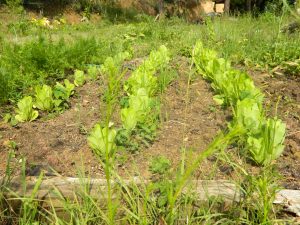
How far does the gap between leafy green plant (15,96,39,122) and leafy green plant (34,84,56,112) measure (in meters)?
0.10

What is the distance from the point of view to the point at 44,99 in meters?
2.83

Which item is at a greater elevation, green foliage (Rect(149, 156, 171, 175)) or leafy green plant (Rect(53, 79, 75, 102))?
leafy green plant (Rect(53, 79, 75, 102))

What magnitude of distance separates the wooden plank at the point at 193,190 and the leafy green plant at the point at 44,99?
1.14m

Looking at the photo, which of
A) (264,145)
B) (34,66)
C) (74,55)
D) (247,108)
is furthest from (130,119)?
(74,55)

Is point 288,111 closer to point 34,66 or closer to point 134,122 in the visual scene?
point 134,122

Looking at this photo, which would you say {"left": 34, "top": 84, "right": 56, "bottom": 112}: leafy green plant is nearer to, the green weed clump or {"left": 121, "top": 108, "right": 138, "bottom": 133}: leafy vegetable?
the green weed clump

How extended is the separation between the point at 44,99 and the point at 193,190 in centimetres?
164

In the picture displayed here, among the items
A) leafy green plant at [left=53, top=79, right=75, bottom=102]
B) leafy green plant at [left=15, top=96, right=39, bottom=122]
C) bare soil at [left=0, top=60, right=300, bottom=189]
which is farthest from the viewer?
leafy green plant at [left=53, top=79, right=75, bottom=102]

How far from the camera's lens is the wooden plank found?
1638 mm

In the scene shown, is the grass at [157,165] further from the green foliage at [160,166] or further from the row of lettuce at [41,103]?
the row of lettuce at [41,103]

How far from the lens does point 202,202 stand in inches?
64.3

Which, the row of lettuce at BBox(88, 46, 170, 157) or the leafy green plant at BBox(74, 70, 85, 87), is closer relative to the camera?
the row of lettuce at BBox(88, 46, 170, 157)

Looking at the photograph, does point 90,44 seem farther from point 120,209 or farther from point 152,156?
point 120,209

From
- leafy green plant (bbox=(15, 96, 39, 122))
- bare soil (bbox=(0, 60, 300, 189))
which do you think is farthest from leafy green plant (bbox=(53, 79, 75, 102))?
leafy green plant (bbox=(15, 96, 39, 122))
